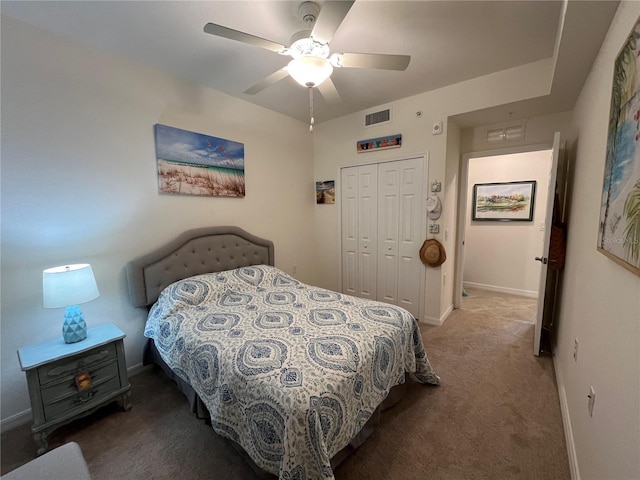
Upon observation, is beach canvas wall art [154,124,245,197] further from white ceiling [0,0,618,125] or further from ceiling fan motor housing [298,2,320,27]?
ceiling fan motor housing [298,2,320,27]

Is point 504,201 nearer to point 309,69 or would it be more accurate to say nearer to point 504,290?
point 504,290

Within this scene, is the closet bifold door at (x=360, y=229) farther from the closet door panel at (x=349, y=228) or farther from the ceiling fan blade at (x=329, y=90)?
the ceiling fan blade at (x=329, y=90)

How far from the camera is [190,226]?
2.68 m

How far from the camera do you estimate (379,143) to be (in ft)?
10.8

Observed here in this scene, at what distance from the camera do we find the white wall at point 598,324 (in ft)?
2.91

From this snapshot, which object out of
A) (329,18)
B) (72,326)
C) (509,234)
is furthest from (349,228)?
(72,326)

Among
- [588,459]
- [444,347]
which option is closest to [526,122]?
[444,347]

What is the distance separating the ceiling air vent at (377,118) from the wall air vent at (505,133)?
118cm

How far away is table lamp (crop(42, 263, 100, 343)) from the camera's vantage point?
162 cm

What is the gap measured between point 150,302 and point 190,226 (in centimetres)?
80

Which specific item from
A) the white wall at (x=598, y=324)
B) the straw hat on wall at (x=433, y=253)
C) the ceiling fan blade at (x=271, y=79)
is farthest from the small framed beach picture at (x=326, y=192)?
the white wall at (x=598, y=324)

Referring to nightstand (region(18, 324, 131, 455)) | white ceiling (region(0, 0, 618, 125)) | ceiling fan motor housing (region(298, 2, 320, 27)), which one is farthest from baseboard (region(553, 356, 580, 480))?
ceiling fan motor housing (region(298, 2, 320, 27))

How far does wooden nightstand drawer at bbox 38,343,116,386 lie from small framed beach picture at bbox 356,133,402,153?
322 cm

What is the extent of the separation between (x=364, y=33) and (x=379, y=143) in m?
1.47
